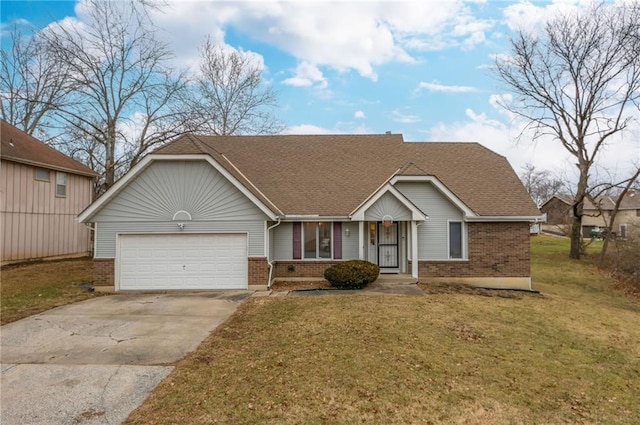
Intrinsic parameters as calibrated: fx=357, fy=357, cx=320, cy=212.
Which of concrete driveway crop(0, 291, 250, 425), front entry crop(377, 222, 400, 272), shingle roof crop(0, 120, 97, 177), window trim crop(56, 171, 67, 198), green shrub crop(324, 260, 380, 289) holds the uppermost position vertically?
shingle roof crop(0, 120, 97, 177)

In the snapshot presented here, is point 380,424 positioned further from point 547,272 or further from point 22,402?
point 547,272

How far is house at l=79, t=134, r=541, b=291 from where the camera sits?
12.0 metres

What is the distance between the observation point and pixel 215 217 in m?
12.0

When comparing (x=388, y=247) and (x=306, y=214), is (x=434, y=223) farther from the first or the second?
(x=306, y=214)

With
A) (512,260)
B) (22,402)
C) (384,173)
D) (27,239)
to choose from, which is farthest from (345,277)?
(27,239)

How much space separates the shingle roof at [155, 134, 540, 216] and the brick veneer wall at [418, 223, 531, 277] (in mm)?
651

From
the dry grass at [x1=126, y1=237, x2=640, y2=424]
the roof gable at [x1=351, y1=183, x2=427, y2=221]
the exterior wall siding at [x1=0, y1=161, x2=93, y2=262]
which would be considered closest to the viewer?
the dry grass at [x1=126, y1=237, x2=640, y2=424]

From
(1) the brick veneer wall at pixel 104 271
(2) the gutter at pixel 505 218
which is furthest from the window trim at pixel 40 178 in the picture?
(2) the gutter at pixel 505 218

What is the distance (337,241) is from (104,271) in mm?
8117

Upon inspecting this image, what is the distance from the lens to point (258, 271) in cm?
1204

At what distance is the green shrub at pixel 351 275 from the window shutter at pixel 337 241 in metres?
1.35

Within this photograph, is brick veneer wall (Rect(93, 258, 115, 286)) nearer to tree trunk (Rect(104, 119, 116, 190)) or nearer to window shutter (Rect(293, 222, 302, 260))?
window shutter (Rect(293, 222, 302, 260))

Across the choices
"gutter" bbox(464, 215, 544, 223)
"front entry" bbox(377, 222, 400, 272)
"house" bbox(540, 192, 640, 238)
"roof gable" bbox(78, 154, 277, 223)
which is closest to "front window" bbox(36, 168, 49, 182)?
"roof gable" bbox(78, 154, 277, 223)

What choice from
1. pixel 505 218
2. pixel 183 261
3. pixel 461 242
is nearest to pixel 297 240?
pixel 183 261
